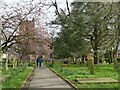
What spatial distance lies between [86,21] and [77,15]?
75 centimetres

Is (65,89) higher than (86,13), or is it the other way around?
(86,13)

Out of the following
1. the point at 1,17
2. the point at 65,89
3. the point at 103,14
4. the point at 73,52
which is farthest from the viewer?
the point at 73,52

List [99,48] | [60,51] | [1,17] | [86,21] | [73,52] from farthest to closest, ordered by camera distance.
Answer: [60,51] < [73,52] < [99,48] < [86,21] < [1,17]

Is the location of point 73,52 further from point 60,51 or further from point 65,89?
point 65,89

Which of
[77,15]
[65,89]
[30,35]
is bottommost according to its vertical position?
[65,89]

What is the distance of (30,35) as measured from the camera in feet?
49.6

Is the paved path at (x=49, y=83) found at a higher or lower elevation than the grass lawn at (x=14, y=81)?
lower

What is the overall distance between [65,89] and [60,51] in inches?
1377

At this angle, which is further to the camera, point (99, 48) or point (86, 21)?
point (99, 48)

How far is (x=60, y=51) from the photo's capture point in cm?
4872

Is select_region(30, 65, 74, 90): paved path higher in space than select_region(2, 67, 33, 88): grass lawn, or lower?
lower

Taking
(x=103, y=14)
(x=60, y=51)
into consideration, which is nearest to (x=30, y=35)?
(x=103, y=14)

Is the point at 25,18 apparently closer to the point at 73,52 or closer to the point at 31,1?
the point at 31,1

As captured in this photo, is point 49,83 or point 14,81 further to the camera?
point 14,81
